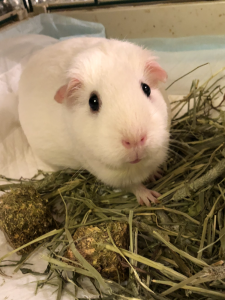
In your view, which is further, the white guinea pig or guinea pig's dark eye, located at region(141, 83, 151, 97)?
guinea pig's dark eye, located at region(141, 83, 151, 97)

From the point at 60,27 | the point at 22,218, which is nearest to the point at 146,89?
the point at 22,218

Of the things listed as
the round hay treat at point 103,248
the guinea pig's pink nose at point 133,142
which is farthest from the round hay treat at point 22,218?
the guinea pig's pink nose at point 133,142

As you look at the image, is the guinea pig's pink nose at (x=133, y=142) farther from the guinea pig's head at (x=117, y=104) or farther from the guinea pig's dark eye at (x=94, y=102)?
the guinea pig's dark eye at (x=94, y=102)

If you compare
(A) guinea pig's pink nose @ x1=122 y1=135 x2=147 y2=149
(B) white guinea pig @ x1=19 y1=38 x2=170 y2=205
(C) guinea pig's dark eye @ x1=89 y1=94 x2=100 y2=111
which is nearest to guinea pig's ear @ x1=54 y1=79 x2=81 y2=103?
(B) white guinea pig @ x1=19 y1=38 x2=170 y2=205

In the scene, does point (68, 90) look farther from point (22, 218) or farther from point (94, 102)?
point (22, 218)

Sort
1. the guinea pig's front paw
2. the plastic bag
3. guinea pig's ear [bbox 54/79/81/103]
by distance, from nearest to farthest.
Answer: guinea pig's ear [bbox 54/79/81/103] → the guinea pig's front paw → the plastic bag

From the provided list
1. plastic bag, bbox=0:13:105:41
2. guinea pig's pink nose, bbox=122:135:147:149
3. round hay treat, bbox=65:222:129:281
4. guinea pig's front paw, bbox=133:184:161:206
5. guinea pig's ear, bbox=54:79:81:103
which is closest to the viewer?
guinea pig's pink nose, bbox=122:135:147:149

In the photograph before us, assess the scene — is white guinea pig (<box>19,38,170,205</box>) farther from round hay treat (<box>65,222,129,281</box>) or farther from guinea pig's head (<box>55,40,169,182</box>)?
round hay treat (<box>65,222,129,281</box>)
